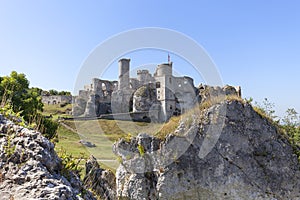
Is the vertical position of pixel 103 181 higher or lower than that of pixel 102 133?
lower

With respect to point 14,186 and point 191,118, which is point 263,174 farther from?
point 14,186

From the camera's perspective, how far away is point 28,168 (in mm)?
3586

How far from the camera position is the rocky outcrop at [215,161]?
9078 mm

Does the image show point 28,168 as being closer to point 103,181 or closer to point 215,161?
point 215,161

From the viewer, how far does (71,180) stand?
4.40 metres

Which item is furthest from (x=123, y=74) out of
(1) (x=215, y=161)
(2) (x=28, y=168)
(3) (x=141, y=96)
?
(2) (x=28, y=168)

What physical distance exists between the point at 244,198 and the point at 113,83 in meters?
68.2

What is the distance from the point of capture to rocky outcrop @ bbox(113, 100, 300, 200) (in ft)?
29.8

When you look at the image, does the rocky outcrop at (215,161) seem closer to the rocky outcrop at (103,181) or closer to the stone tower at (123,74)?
the rocky outcrop at (103,181)

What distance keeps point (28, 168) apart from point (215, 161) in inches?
284

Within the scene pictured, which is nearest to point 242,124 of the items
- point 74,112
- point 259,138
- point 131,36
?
point 259,138

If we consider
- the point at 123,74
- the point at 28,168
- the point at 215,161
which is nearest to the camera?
the point at 28,168

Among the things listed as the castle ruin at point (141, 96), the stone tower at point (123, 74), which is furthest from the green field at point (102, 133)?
the stone tower at point (123, 74)

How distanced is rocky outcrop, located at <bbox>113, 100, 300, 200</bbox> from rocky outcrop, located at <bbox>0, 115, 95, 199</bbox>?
18.0ft
